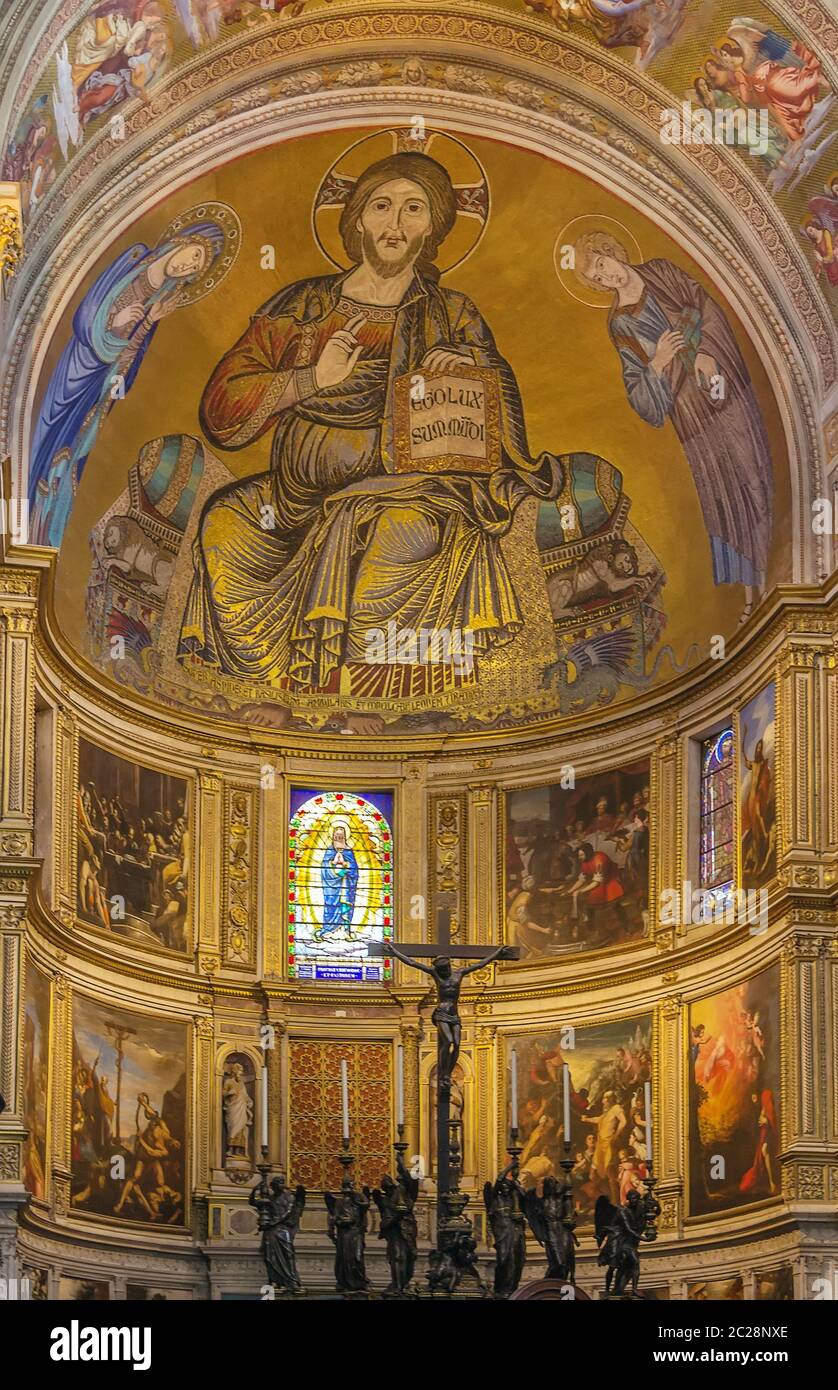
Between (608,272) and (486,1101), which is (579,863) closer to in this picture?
(486,1101)

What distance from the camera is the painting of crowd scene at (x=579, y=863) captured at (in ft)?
107

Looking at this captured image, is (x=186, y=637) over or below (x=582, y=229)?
below

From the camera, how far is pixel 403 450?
33.7 metres

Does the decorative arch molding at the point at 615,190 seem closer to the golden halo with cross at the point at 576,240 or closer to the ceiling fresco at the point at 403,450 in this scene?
the ceiling fresco at the point at 403,450

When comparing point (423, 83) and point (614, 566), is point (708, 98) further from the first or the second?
point (614, 566)

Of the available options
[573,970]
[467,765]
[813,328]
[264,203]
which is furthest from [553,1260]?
[264,203]

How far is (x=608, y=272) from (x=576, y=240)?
57cm

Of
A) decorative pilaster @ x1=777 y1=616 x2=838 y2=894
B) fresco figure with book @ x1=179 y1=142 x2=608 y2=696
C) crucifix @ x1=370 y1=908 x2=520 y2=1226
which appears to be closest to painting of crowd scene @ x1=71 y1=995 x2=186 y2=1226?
fresco figure with book @ x1=179 y1=142 x2=608 y2=696

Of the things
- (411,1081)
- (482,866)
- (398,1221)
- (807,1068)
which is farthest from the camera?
(482,866)

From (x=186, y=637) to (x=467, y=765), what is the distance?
4.22 m

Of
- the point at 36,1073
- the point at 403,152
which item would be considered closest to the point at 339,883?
the point at 36,1073

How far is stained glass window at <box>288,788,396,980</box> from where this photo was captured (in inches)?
1331

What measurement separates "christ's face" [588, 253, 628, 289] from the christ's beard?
7.51 ft

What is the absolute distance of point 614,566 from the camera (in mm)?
33312
